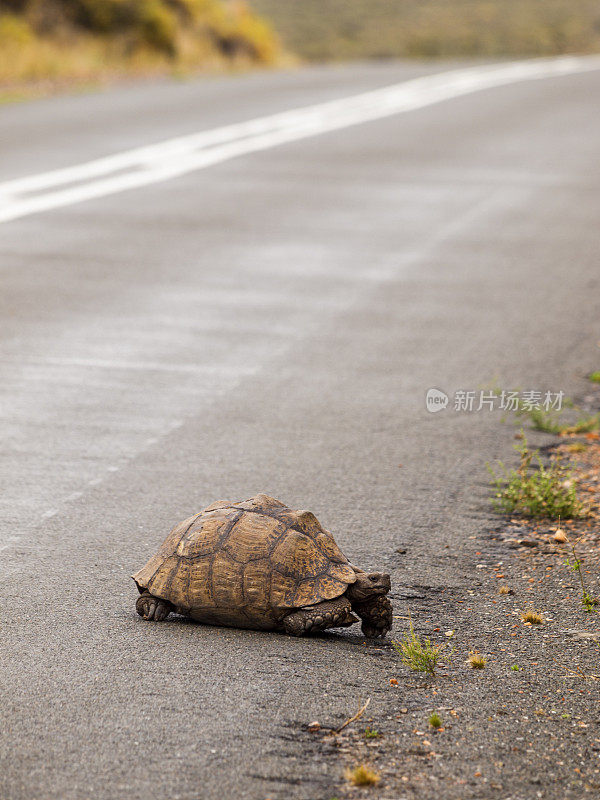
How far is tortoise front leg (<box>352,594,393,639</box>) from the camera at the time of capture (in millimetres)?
4953

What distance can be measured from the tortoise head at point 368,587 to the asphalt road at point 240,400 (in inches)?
8.0

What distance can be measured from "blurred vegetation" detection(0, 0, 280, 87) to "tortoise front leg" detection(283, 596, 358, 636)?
24.9 meters

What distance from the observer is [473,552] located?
19.6ft

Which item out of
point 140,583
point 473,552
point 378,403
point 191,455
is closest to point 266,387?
point 378,403

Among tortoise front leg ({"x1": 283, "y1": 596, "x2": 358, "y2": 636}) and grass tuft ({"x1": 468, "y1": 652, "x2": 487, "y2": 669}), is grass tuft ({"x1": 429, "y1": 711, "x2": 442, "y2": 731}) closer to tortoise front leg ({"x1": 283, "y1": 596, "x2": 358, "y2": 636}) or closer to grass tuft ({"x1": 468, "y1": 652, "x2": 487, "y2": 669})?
grass tuft ({"x1": 468, "y1": 652, "x2": 487, "y2": 669})

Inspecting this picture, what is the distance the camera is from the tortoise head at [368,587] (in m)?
4.92

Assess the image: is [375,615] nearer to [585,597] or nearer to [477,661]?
[477,661]

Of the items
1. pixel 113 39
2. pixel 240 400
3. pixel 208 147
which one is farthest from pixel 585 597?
pixel 113 39

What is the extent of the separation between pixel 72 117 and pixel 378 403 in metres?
16.1

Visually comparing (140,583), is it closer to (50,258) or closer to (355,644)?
(355,644)

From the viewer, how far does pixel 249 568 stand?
4.94 meters

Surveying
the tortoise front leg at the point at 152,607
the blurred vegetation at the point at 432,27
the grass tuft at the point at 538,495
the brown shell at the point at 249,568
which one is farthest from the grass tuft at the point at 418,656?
the blurred vegetation at the point at 432,27

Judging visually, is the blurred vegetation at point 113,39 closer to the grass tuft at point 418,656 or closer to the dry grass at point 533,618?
the dry grass at point 533,618

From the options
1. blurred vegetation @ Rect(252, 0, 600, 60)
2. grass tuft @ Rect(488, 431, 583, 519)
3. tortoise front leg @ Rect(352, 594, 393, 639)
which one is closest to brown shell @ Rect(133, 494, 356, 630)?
tortoise front leg @ Rect(352, 594, 393, 639)
